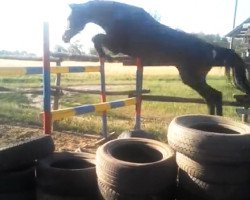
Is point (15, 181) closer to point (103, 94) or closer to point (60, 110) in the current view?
point (60, 110)

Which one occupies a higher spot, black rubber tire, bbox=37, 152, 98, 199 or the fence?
the fence

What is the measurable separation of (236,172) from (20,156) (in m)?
1.85

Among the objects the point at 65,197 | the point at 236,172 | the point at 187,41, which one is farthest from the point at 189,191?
the point at 187,41

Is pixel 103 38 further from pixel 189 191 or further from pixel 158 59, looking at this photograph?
pixel 189 191

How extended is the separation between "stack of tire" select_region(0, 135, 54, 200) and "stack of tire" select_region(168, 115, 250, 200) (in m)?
1.28

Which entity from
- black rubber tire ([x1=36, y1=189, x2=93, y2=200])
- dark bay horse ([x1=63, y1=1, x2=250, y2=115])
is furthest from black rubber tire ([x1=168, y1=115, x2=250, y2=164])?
dark bay horse ([x1=63, y1=1, x2=250, y2=115])

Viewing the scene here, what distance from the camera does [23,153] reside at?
3.44m

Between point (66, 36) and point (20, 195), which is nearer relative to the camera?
point (20, 195)

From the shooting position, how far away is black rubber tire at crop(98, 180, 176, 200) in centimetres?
294

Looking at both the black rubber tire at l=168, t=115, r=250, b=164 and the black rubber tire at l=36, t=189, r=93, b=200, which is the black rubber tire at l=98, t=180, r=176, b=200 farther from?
the black rubber tire at l=168, t=115, r=250, b=164

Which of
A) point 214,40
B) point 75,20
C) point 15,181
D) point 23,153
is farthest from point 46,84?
point 214,40

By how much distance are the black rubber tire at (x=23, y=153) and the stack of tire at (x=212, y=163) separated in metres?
1.22

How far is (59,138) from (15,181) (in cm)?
343

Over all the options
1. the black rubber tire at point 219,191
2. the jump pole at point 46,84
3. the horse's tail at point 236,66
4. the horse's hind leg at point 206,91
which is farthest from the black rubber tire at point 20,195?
the horse's tail at point 236,66
